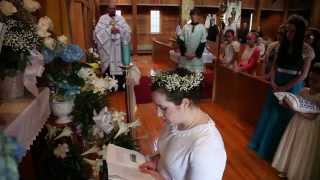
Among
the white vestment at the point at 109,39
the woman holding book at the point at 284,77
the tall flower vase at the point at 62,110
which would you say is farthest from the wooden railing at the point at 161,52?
the tall flower vase at the point at 62,110

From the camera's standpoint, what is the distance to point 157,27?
1198cm

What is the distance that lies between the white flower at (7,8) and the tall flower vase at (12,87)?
1.02 feet

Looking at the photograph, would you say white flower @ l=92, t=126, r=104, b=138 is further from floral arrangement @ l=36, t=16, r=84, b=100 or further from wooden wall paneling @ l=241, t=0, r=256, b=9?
wooden wall paneling @ l=241, t=0, r=256, b=9

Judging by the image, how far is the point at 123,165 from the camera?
3.97 feet

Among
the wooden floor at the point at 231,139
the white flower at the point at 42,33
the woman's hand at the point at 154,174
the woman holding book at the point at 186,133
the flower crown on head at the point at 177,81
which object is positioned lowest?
the wooden floor at the point at 231,139

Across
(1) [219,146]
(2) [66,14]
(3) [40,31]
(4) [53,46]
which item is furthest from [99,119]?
(2) [66,14]

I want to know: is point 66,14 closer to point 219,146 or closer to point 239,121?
point 219,146

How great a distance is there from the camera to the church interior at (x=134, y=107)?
119cm

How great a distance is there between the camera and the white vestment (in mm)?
5273

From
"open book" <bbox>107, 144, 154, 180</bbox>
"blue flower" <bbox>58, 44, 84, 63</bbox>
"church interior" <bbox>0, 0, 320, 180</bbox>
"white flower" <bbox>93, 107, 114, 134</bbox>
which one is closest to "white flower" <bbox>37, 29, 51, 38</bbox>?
"church interior" <bbox>0, 0, 320, 180</bbox>

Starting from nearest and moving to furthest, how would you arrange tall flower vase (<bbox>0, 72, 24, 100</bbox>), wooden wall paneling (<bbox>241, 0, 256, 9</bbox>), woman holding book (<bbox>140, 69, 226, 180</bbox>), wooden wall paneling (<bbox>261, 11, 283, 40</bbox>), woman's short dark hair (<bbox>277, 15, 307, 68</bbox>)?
woman holding book (<bbox>140, 69, 226, 180</bbox>)
tall flower vase (<bbox>0, 72, 24, 100</bbox>)
woman's short dark hair (<bbox>277, 15, 307, 68</bbox>)
wooden wall paneling (<bbox>241, 0, 256, 9</bbox>)
wooden wall paneling (<bbox>261, 11, 283, 40</bbox>)

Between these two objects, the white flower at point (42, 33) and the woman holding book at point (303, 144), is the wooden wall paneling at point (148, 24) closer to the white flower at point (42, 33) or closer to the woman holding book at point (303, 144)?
the woman holding book at point (303, 144)

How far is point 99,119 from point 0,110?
0.67 metres

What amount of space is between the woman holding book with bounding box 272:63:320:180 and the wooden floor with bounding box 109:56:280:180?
22 cm
